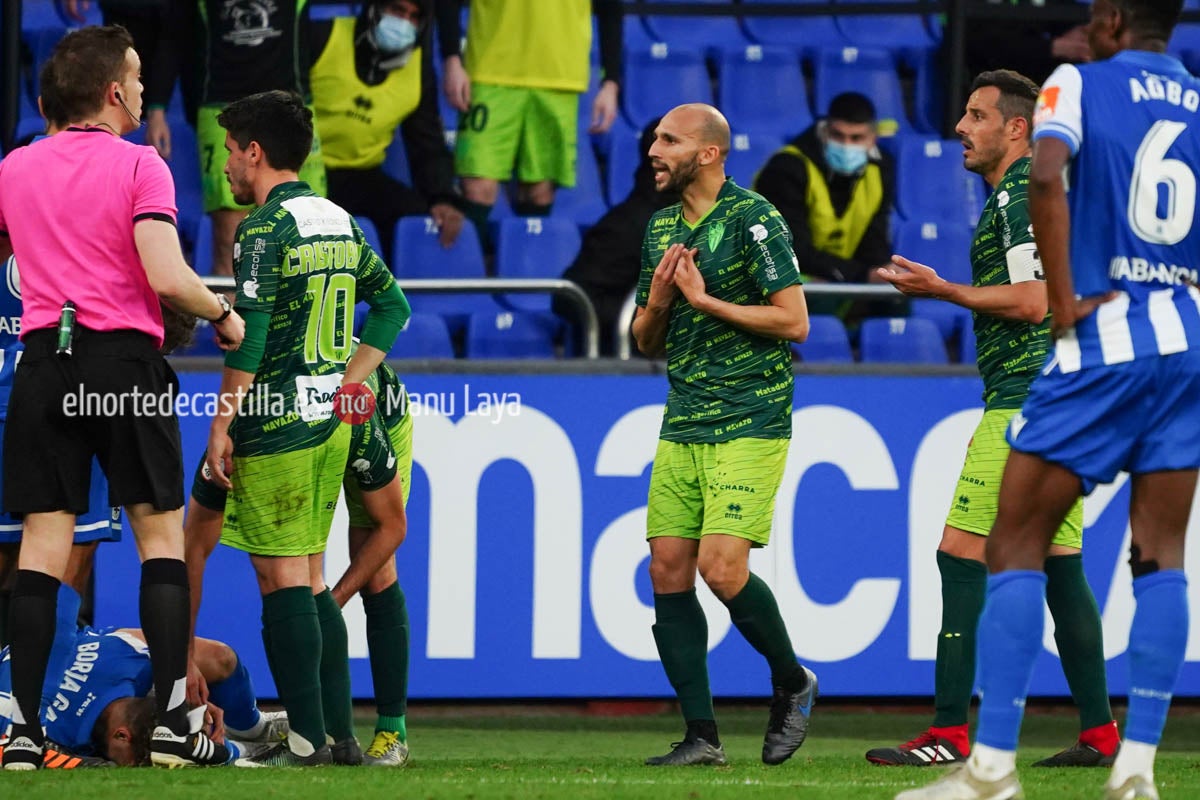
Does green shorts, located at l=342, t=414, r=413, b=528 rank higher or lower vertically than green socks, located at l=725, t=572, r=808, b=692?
higher

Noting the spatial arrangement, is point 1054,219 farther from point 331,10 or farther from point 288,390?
point 331,10

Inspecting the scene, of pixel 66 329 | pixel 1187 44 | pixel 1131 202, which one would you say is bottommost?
pixel 66 329

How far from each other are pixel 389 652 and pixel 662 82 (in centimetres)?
568

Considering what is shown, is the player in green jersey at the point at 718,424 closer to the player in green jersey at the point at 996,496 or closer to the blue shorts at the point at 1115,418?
the player in green jersey at the point at 996,496

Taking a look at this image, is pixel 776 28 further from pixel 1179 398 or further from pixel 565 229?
pixel 1179 398

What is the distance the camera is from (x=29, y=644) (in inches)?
192

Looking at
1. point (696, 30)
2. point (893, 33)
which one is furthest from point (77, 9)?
point (893, 33)

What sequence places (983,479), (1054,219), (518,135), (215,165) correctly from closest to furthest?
(1054,219)
(983,479)
(215,165)
(518,135)

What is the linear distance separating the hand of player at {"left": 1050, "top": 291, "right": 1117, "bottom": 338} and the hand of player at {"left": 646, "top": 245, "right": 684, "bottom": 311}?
1774 mm

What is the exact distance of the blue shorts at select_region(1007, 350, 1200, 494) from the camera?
3.91m

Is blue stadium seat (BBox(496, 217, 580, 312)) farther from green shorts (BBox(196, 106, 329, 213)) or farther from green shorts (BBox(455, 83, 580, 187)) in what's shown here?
green shorts (BBox(196, 106, 329, 213))

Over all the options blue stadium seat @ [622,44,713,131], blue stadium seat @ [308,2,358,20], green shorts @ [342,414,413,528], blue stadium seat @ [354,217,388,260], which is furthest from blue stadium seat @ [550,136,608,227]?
green shorts @ [342,414,413,528]

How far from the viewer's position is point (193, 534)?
564 centimetres

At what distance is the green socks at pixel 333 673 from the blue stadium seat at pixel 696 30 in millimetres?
6355
